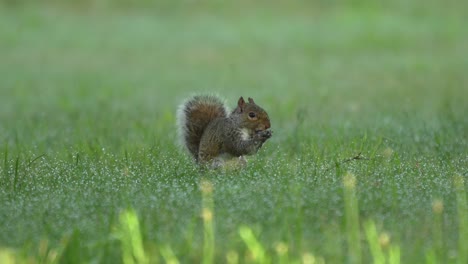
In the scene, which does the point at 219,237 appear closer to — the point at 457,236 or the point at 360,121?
the point at 457,236

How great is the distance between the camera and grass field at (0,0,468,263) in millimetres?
4555

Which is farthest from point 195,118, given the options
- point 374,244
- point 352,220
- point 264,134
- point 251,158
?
point 374,244

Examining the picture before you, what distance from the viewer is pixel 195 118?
7.37 m

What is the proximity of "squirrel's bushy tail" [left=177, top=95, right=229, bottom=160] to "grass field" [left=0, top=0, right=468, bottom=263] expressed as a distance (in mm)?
154

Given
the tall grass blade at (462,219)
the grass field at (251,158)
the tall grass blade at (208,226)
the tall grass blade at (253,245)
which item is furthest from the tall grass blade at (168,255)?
the tall grass blade at (462,219)

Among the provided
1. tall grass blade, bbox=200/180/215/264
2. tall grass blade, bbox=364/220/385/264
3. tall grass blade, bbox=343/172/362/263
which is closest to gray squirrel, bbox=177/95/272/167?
tall grass blade, bbox=343/172/362/263

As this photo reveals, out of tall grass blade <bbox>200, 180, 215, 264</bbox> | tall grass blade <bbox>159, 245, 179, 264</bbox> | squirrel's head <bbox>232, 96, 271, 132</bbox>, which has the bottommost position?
tall grass blade <bbox>159, 245, 179, 264</bbox>

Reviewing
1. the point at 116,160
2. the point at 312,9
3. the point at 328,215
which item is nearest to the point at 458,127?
the point at 116,160

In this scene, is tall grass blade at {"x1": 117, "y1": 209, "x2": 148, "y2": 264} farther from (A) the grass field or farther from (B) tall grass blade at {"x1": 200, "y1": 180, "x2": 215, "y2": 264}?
(B) tall grass blade at {"x1": 200, "y1": 180, "x2": 215, "y2": 264}

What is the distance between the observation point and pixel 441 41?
18.5 metres

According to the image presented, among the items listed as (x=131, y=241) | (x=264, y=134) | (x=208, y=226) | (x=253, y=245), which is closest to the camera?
(x=253, y=245)

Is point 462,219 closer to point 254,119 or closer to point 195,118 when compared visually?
point 254,119

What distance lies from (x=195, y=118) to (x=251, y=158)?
534 millimetres

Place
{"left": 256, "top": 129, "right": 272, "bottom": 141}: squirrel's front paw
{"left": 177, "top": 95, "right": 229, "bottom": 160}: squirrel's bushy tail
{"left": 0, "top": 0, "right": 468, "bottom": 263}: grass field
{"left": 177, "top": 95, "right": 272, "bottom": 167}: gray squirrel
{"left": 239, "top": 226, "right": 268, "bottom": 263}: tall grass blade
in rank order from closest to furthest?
{"left": 239, "top": 226, "right": 268, "bottom": 263}: tall grass blade
{"left": 0, "top": 0, "right": 468, "bottom": 263}: grass field
{"left": 256, "top": 129, "right": 272, "bottom": 141}: squirrel's front paw
{"left": 177, "top": 95, "right": 272, "bottom": 167}: gray squirrel
{"left": 177, "top": 95, "right": 229, "bottom": 160}: squirrel's bushy tail
